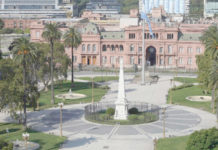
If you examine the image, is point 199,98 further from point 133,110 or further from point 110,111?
point 110,111

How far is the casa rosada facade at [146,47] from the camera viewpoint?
138 metres

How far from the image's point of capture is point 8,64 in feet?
239

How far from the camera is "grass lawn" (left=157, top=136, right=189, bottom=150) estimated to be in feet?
188

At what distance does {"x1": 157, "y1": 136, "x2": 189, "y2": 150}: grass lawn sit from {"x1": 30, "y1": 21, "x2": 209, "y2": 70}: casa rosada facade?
72.2 meters

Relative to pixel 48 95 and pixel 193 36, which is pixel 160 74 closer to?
pixel 193 36

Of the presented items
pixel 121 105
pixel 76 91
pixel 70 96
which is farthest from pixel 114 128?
pixel 76 91

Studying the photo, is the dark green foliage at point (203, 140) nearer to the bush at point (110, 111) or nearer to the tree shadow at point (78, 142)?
the tree shadow at point (78, 142)

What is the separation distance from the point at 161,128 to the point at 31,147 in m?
20.6

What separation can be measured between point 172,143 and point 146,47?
84087mm

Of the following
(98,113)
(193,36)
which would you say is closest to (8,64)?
(98,113)

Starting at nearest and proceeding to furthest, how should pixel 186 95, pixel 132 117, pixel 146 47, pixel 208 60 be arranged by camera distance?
pixel 132 117 → pixel 208 60 → pixel 186 95 → pixel 146 47

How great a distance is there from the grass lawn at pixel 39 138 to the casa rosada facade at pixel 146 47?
73.3 metres

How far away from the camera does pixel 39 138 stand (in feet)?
205

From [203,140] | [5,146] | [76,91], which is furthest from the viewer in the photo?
[76,91]
